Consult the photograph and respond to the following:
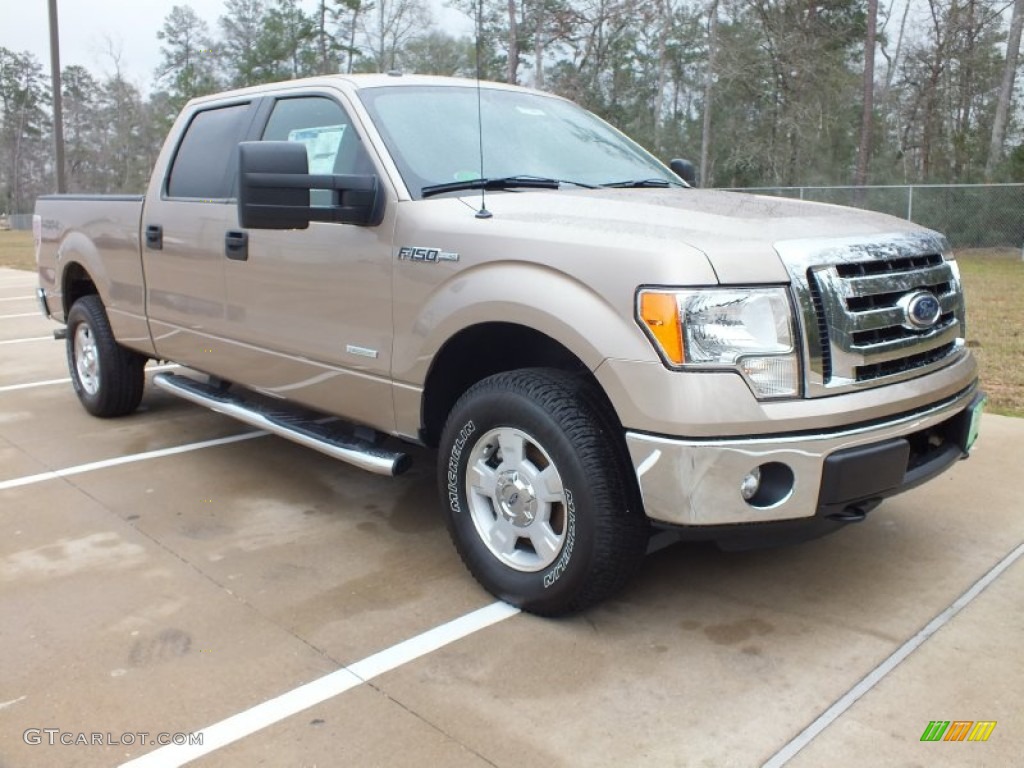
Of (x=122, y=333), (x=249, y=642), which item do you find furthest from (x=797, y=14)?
(x=249, y=642)

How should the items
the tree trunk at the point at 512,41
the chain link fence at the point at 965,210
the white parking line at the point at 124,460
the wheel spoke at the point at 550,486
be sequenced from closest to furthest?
the wheel spoke at the point at 550,486 < the white parking line at the point at 124,460 < the chain link fence at the point at 965,210 < the tree trunk at the point at 512,41

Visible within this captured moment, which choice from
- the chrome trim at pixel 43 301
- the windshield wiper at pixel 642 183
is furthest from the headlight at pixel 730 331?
the chrome trim at pixel 43 301

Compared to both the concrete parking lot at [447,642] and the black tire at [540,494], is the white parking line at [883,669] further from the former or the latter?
the black tire at [540,494]

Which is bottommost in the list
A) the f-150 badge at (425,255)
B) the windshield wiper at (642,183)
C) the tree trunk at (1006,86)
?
the f-150 badge at (425,255)

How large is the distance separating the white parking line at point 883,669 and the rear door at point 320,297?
2022 millimetres

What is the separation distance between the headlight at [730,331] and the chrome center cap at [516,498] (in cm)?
78

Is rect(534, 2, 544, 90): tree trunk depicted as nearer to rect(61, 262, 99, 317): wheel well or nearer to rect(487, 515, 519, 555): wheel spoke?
rect(61, 262, 99, 317): wheel well

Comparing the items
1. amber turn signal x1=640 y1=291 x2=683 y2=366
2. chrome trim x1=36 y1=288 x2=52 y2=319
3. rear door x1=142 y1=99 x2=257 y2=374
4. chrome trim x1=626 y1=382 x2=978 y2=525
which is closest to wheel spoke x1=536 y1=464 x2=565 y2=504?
chrome trim x1=626 y1=382 x2=978 y2=525

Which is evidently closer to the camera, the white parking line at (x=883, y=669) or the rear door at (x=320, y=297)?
the white parking line at (x=883, y=669)

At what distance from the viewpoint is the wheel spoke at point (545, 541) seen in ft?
10.5

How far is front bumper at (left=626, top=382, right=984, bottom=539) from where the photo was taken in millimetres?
2779

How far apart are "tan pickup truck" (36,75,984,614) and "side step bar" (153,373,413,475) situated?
0.02m

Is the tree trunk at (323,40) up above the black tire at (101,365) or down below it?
above

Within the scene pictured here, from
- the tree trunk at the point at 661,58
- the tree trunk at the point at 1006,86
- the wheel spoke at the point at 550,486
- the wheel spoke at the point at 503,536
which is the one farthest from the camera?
the tree trunk at the point at 661,58
